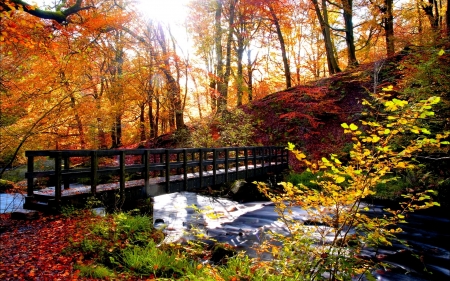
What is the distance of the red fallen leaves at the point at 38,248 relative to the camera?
171 inches

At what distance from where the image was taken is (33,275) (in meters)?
4.25

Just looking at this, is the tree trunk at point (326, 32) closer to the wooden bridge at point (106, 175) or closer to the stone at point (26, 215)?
the wooden bridge at point (106, 175)

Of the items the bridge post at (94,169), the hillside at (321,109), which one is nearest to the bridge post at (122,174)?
the bridge post at (94,169)

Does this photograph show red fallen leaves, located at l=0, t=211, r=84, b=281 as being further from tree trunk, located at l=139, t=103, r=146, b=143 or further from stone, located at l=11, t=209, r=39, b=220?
tree trunk, located at l=139, t=103, r=146, b=143

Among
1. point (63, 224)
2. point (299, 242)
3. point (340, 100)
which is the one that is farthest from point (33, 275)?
point (340, 100)

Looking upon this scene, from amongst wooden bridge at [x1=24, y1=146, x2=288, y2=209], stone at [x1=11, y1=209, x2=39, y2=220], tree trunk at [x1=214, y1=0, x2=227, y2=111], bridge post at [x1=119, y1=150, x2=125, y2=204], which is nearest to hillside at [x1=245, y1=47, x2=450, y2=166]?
tree trunk at [x1=214, y1=0, x2=227, y2=111]

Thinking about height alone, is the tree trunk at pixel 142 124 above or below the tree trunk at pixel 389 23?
below

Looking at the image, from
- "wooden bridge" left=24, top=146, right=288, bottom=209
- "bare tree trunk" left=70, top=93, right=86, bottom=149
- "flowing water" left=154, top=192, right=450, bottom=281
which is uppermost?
"bare tree trunk" left=70, top=93, right=86, bottom=149

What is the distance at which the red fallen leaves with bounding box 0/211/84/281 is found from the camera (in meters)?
4.35

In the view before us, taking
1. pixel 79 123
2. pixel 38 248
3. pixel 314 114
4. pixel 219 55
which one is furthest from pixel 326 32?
pixel 38 248

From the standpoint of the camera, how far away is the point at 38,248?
518 centimetres

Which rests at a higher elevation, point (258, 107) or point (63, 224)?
point (258, 107)

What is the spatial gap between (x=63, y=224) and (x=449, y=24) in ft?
61.9

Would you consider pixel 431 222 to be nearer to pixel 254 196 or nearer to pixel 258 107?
pixel 254 196
